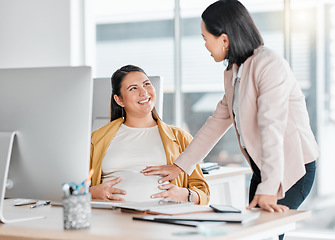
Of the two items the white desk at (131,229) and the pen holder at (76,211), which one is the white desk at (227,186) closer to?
the white desk at (131,229)

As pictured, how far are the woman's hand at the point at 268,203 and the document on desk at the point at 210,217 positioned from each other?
0.11m

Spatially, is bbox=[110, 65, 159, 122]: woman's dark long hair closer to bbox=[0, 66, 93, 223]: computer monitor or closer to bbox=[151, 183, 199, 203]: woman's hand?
bbox=[151, 183, 199, 203]: woman's hand

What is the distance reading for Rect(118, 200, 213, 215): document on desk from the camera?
1671mm

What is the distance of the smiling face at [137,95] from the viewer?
2.52 m

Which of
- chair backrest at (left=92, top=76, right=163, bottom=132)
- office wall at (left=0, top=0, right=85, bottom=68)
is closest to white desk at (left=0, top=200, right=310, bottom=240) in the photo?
chair backrest at (left=92, top=76, right=163, bottom=132)

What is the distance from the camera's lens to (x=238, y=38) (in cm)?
197

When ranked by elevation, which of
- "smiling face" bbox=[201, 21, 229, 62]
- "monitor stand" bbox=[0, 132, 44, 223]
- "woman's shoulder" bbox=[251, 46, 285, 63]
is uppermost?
"smiling face" bbox=[201, 21, 229, 62]

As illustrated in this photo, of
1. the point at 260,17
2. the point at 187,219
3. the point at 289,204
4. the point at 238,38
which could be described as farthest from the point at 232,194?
the point at 260,17

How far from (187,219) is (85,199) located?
0.29 metres

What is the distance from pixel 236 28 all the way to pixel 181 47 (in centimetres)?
298

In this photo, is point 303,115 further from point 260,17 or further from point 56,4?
point 56,4

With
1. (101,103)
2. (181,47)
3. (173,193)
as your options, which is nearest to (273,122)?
(173,193)

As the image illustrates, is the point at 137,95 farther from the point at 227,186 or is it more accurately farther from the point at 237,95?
the point at 227,186

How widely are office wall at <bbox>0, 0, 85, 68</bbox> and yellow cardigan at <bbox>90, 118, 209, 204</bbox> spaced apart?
246 cm
